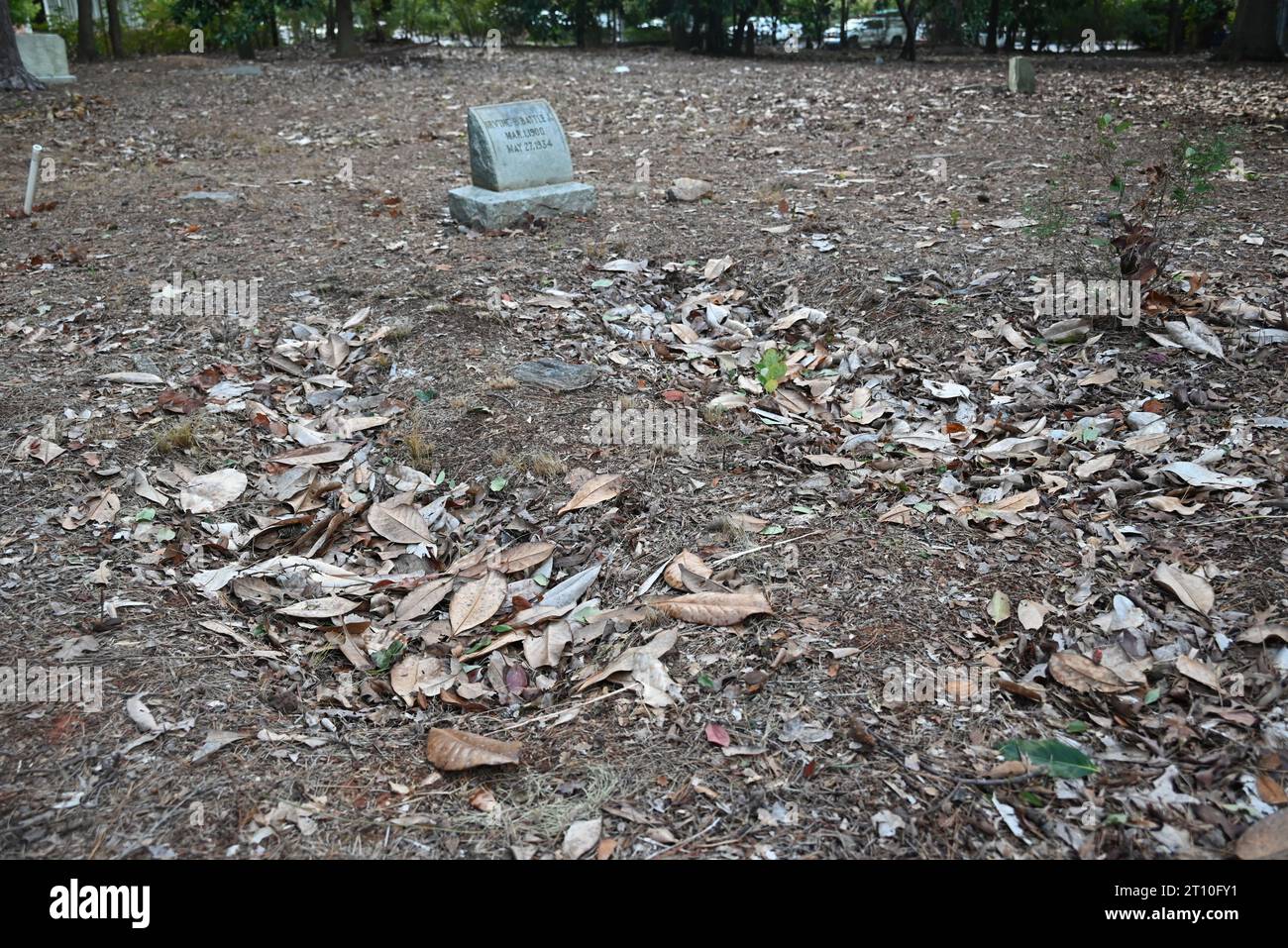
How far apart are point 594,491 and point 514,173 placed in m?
4.26

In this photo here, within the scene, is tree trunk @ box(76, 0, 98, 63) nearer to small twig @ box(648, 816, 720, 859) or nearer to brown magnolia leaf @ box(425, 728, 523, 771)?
brown magnolia leaf @ box(425, 728, 523, 771)

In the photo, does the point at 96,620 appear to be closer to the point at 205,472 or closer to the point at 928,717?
the point at 205,472

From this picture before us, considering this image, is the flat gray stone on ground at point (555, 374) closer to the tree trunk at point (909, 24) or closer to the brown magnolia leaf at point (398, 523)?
the brown magnolia leaf at point (398, 523)

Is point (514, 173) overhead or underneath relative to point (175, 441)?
overhead

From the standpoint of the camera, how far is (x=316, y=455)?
4582mm

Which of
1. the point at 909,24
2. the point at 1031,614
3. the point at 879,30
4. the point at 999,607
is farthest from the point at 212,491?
the point at 879,30

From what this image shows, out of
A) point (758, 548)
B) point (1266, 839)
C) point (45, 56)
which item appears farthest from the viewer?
point (45, 56)

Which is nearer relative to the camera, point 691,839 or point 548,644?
point 691,839

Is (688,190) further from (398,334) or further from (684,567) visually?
(684,567)

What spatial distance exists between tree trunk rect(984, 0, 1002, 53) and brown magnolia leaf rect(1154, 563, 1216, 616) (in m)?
16.3

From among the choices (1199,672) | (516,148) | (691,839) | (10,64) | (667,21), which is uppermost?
(667,21)

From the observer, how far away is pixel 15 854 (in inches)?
97.7

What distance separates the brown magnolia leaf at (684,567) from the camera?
357cm

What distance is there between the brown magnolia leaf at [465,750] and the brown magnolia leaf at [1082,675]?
1.67 m
